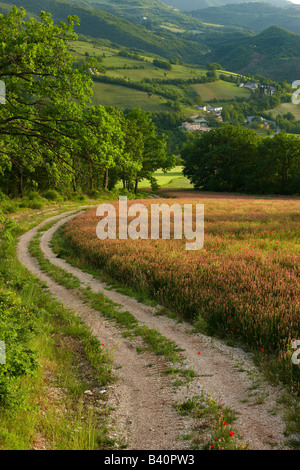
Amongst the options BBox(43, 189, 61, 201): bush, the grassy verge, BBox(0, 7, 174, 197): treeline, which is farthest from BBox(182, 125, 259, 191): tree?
the grassy verge

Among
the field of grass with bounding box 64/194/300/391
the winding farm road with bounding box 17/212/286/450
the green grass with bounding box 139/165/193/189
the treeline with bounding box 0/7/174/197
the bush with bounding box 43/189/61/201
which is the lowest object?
the winding farm road with bounding box 17/212/286/450

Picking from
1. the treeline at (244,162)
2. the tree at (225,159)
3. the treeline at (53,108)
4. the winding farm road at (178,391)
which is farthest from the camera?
the tree at (225,159)

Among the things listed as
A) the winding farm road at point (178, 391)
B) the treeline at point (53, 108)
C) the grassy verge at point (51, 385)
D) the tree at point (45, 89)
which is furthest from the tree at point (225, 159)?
the grassy verge at point (51, 385)

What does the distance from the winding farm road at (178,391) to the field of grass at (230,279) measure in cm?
50

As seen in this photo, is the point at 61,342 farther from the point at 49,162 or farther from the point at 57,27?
the point at 57,27

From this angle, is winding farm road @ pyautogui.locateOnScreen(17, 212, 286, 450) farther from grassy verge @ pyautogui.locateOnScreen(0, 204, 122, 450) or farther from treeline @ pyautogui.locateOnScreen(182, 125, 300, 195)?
treeline @ pyautogui.locateOnScreen(182, 125, 300, 195)

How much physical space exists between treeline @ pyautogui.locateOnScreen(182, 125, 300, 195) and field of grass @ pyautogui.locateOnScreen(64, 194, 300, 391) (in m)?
46.7

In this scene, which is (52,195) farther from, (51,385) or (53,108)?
(51,385)

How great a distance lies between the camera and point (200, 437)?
441 cm

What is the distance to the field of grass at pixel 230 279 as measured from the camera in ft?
22.3

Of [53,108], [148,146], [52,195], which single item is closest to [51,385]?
[53,108]

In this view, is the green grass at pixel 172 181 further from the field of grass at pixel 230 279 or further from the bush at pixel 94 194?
the field of grass at pixel 230 279

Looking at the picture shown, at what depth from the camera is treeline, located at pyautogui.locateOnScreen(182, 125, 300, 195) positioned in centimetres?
5922

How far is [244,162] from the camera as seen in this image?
67625 mm
